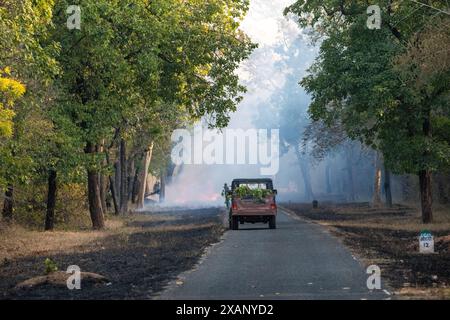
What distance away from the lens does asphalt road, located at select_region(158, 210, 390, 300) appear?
16656mm

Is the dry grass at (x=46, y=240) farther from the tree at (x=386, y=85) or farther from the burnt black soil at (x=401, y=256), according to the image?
the tree at (x=386, y=85)

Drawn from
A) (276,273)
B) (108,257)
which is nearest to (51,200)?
(108,257)

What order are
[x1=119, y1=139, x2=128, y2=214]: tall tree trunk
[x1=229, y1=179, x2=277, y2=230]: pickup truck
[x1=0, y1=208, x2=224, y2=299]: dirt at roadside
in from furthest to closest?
[x1=119, y1=139, x2=128, y2=214]: tall tree trunk → [x1=229, y1=179, x2=277, y2=230]: pickup truck → [x1=0, y1=208, x2=224, y2=299]: dirt at roadside

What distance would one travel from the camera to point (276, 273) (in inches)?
811

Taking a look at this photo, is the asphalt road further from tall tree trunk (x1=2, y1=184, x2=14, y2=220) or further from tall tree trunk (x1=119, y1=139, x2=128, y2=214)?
tall tree trunk (x1=119, y1=139, x2=128, y2=214)

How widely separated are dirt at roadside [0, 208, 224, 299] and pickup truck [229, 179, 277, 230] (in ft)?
3.71

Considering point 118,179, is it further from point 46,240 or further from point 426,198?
point 46,240

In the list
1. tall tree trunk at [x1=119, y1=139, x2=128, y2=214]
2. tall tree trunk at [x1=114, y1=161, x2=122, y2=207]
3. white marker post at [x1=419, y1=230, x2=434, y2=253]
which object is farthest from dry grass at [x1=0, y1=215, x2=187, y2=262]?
tall tree trunk at [x1=114, y1=161, x2=122, y2=207]

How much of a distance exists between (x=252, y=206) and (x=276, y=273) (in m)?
20.0

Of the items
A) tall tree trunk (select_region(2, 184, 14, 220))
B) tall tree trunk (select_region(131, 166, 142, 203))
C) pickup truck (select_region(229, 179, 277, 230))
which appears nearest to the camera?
tall tree trunk (select_region(2, 184, 14, 220))

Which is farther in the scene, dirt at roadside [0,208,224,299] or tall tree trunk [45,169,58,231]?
tall tree trunk [45,169,58,231]

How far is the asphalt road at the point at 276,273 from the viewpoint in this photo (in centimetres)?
1666
